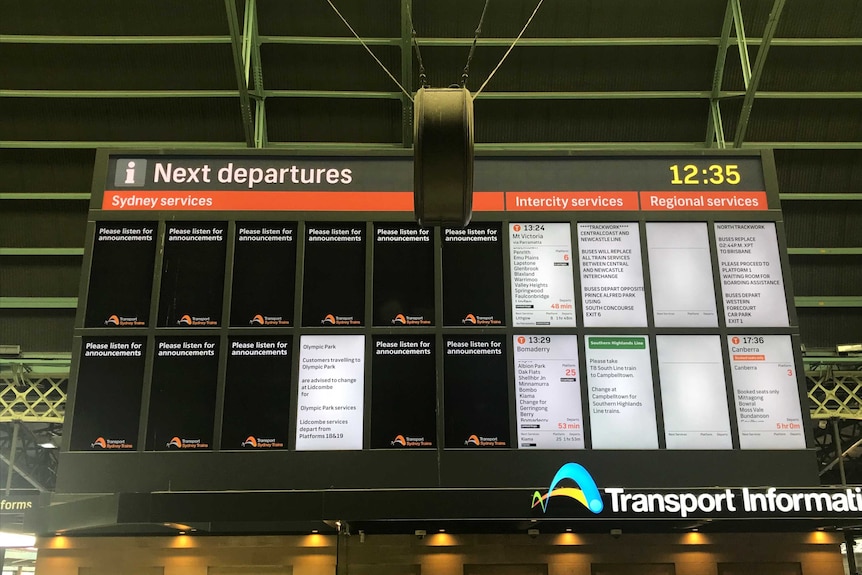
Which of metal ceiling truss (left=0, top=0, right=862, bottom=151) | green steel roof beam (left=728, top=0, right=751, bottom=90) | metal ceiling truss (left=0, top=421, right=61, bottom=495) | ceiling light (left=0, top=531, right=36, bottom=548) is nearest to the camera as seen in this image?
ceiling light (left=0, top=531, right=36, bottom=548)

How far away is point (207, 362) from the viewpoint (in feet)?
23.6

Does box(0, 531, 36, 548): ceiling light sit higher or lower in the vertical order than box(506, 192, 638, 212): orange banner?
lower

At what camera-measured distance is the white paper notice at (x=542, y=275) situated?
7.41m

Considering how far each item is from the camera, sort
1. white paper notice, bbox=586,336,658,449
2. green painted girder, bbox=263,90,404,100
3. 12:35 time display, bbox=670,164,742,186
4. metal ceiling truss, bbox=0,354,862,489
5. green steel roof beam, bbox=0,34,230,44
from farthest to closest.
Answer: metal ceiling truss, bbox=0,354,862,489 → green painted girder, bbox=263,90,404,100 → green steel roof beam, bbox=0,34,230,44 → 12:35 time display, bbox=670,164,742,186 → white paper notice, bbox=586,336,658,449

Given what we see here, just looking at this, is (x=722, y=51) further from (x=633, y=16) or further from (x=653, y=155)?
(x=653, y=155)

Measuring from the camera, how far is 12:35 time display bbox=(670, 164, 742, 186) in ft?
26.1

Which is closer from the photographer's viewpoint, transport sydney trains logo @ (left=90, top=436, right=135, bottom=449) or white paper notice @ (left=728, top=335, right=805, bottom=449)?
transport sydney trains logo @ (left=90, top=436, right=135, bottom=449)

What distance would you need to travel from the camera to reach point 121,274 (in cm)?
752

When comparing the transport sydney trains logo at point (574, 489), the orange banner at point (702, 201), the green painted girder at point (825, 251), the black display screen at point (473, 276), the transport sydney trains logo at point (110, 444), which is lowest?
the transport sydney trains logo at point (574, 489)

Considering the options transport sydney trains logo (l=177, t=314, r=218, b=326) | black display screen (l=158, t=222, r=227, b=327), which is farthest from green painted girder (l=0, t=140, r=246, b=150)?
transport sydney trains logo (l=177, t=314, r=218, b=326)

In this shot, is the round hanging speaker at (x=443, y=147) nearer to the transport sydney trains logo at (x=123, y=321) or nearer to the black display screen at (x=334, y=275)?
the black display screen at (x=334, y=275)

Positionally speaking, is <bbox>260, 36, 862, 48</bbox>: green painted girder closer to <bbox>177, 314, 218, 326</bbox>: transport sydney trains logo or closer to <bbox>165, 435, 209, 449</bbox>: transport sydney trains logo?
<bbox>177, 314, 218, 326</bbox>: transport sydney trains logo

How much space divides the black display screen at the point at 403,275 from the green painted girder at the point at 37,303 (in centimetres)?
735

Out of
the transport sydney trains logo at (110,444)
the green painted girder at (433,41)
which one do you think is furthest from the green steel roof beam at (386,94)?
the transport sydney trains logo at (110,444)
